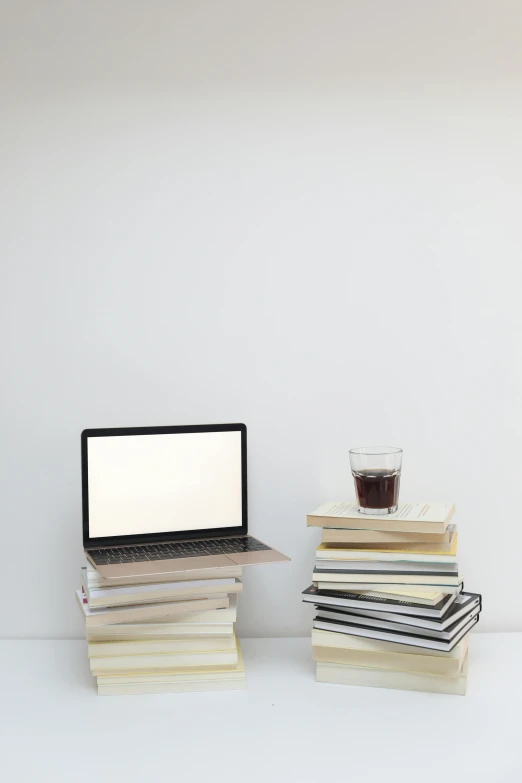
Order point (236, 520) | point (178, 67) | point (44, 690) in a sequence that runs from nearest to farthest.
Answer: point (44, 690) → point (236, 520) → point (178, 67)

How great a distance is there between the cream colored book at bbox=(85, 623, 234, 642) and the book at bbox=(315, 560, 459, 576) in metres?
0.20

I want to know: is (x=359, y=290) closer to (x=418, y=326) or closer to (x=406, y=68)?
(x=418, y=326)

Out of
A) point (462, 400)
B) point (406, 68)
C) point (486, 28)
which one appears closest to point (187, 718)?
point (462, 400)

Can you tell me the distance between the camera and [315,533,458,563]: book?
1.17 metres

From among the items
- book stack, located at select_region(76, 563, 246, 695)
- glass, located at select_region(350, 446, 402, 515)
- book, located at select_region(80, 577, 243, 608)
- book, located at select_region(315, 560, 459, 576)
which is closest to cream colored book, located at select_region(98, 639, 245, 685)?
book stack, located at select_region(76, 563, 246, 695)

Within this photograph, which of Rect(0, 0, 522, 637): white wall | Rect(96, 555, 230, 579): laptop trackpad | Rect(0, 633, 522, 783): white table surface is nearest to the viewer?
Rect(0, 633, 522, 783): white table surface

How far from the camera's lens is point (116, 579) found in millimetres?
1132

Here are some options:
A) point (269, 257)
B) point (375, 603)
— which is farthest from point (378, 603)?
point (269, 257)

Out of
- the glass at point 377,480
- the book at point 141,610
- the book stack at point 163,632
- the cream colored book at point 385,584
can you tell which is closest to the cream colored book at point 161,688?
the book stack at point 163,632

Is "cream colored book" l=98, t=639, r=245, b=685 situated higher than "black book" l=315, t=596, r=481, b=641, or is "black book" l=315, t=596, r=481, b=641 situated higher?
"black book" l=315, t=596, r=481, b=641

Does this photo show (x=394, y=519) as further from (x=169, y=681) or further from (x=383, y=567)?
(x=169, y=681)

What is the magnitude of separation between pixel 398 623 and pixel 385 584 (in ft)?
0.21

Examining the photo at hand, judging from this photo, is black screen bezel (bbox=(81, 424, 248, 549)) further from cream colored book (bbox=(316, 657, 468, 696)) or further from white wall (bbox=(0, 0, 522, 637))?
cream colored book (bbox=(316, 657, 468, 696))

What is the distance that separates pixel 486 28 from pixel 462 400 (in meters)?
→ 0.75
